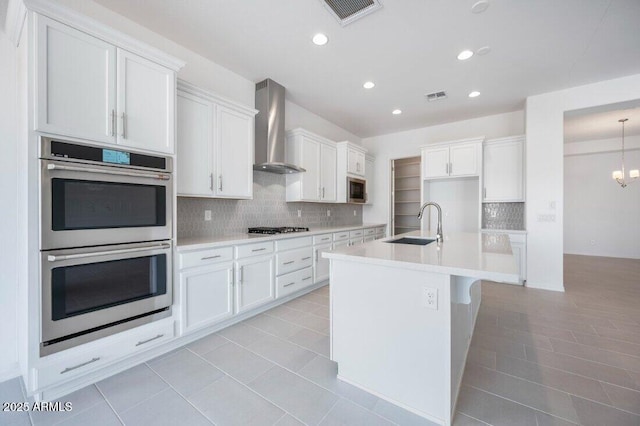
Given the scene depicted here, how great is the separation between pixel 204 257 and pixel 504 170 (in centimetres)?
467

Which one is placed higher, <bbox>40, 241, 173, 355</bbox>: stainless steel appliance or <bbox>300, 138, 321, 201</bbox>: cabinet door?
<bbox>300, 138, 321, 201</bbox>: cabinet door

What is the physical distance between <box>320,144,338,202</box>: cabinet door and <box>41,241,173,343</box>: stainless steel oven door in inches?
106

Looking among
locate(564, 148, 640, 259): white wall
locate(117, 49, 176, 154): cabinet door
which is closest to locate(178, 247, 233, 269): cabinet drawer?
locate(117, 49, 176, 154): cabinet door

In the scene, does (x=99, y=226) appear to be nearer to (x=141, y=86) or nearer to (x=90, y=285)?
(x=90, y=285)

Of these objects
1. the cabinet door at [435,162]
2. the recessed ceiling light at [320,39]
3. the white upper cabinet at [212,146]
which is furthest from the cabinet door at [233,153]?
the cabinet door at [435,162]

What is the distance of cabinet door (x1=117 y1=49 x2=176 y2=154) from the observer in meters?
1.87

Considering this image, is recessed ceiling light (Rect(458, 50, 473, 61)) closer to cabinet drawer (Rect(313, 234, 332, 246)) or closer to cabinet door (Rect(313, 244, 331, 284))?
cabinet drawer (Rect(313, 234, 332, 246))

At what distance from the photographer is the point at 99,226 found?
1758mm

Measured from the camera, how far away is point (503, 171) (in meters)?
4.36

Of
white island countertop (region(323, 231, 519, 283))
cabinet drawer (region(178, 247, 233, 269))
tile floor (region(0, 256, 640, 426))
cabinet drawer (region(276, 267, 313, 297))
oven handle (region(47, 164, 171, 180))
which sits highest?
oven handle (region(47, 164, 171, 180))

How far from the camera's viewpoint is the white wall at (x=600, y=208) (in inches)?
241

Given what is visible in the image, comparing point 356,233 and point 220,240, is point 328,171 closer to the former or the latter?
point 356,233

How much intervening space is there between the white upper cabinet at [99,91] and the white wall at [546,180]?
15.5 feet

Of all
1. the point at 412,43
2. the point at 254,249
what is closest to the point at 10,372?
the point at 254,249
